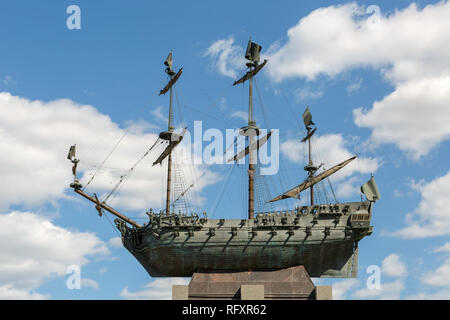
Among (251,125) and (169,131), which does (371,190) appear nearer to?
(251,125)

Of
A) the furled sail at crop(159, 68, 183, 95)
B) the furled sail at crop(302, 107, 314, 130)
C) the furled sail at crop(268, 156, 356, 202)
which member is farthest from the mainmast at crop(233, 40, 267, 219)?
the furled sail at crop(302, 107, 314, 130)

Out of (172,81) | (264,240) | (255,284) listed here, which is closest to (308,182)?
(264,240)

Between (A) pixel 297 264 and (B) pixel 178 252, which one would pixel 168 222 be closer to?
(B) pixel 178 252

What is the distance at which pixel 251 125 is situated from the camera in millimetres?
42562

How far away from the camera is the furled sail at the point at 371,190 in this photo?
3644 cm

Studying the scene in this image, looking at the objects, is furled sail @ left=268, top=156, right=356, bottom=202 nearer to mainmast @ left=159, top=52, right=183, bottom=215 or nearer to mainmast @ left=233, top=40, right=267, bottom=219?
mainmast @ left=233, top=40, right=267, bottom=219

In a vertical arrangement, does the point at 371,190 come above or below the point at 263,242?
above

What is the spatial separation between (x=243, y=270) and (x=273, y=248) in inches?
103

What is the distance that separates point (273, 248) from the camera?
115 ft

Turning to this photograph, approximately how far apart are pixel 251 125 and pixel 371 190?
11437 millimetres

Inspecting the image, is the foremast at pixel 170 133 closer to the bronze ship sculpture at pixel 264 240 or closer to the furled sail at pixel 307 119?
the bronze ship sculpture at pixel 264 240

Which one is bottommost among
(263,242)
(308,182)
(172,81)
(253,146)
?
(263,242)

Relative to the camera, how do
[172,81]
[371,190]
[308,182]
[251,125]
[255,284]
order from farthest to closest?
[172,81]
[308,182]
[251,125]
[371,190]
[255,284]

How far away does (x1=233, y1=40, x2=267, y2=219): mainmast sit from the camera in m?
40.7
